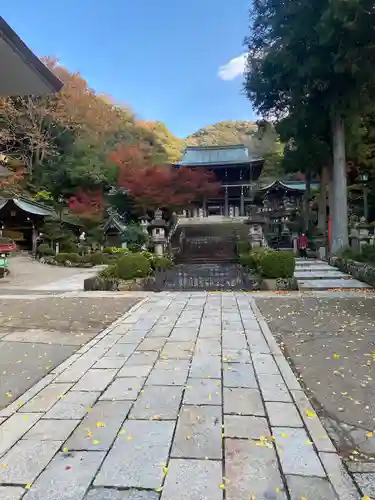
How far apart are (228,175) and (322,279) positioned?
66.3ft

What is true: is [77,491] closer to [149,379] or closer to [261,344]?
[149,379]

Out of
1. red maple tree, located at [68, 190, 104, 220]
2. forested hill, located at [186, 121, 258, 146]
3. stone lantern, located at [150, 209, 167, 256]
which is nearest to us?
stone lantern, located at [150, 209, 167, 256]

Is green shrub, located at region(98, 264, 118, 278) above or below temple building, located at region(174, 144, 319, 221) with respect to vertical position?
below

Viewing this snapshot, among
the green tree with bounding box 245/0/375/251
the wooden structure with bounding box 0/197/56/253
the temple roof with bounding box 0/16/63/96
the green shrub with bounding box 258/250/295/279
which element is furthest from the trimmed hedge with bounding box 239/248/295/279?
the wooden structure with bounding box 0/197/56/253

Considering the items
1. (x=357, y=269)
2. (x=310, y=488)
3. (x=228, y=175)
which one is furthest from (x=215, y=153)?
(x=310, y=488)

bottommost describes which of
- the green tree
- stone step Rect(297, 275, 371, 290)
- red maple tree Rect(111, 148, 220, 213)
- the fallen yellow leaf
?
stone step Rect(297, 275, 371, 290)

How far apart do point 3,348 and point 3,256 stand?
14426 mm

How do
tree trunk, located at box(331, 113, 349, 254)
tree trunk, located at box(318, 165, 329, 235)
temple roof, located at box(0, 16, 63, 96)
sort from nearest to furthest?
1. temple roof, located at box(0, 16, 63, 96)
2. tree trunk, located at box(331, 113, 349, 254)
3. tree trunk, located at box(318, 165, 329, 235)

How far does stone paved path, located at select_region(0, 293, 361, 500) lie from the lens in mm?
1798

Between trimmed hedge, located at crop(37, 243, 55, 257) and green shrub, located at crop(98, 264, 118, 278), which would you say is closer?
green shrub, located at crop(98, 264, 118, 278)

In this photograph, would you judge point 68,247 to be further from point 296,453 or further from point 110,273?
point 296,453

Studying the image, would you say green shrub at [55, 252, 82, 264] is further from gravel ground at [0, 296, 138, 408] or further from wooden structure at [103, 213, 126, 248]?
gravel ground at [0, 296, 138, 408]

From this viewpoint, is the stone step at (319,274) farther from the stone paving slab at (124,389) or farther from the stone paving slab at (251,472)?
the stone paving slab at (251,472)

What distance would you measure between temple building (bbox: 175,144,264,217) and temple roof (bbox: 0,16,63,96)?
23316mm
